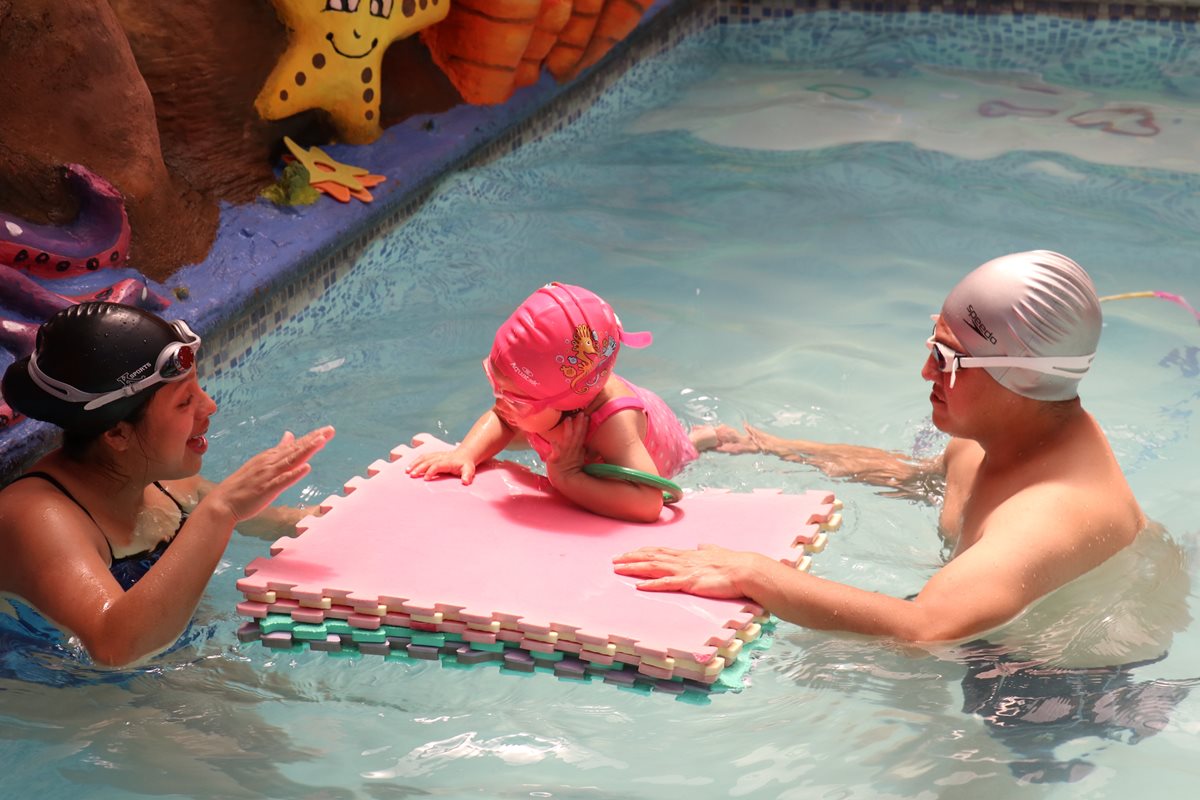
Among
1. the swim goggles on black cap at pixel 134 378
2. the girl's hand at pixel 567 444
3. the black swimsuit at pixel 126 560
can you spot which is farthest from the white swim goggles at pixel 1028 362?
the black swimsuit at pixel 126 560

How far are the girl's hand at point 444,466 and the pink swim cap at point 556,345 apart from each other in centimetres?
51

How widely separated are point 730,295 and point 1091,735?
4009 mm

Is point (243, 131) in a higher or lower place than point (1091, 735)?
higher

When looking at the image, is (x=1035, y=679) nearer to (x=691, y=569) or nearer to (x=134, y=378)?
(x=691, y=569)

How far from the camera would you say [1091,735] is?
3.93 m

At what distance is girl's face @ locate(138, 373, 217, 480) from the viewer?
13.3 feet

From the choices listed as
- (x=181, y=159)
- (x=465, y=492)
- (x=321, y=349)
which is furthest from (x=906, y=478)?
(x=181, y=159)

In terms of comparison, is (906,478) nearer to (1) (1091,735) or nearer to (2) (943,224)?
(1) (1091,735)

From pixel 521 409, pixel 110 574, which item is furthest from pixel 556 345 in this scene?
pixel 110 574

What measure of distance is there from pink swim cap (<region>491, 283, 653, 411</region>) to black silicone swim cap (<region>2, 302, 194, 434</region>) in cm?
100

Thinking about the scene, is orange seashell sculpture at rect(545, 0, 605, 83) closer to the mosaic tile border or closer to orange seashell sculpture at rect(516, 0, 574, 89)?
orange seashell sculpture at rect(516, 0, 574, 89)

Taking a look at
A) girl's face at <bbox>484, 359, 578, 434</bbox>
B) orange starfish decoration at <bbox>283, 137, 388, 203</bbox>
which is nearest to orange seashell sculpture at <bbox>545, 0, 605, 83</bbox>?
orange starfish decoration at <bbox>283, 137, 388, 203</bbox>

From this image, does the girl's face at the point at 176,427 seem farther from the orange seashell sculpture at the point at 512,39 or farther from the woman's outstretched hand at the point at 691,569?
the orange seashell sculpture at the point at 512,39

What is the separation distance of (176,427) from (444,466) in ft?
3.01
